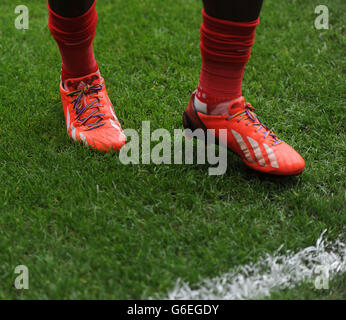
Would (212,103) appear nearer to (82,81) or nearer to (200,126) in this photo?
(200,126)

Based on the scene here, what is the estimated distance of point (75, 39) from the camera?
63.8 inches

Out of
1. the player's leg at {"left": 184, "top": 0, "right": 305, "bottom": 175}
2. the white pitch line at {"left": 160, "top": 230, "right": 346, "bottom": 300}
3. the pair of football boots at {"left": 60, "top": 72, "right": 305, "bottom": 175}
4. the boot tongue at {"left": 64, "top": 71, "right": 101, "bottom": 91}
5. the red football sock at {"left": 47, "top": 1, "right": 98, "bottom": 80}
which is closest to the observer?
the white pitch line at {"left": 160, "top": 230, "right": 346, "bottom": 300}

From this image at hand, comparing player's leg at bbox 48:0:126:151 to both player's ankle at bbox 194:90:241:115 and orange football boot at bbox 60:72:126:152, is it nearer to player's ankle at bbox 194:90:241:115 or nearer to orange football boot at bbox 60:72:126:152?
orange football boot at bbox 60:72:126:152

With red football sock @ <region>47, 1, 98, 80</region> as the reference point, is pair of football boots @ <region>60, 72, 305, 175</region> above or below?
below

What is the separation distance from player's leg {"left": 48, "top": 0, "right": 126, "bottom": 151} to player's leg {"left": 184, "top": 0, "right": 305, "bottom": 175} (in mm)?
325

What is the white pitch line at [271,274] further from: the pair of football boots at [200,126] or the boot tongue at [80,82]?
the boot tongue at [80,82]

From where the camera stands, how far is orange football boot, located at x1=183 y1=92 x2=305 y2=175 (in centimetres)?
145

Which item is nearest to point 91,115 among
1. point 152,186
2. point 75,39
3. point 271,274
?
point 75,39

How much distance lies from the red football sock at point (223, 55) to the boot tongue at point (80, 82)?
1.63ft

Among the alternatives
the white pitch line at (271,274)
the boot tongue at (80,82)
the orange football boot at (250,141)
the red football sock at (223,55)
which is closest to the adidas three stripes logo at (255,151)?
the orange football boot at (250,141)

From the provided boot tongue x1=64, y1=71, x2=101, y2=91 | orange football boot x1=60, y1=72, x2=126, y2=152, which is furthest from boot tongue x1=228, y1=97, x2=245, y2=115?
boot tongue x1=64, y1=71, x2=101, y2=91

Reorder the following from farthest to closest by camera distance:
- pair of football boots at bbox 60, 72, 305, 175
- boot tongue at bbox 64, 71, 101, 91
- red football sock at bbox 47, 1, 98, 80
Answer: boot tongue at bbox 64, 71, 101, 91, red football sock at bbox 47, 1, 98, 80, pair of football boots at bbox 60, 72, 305, 175
